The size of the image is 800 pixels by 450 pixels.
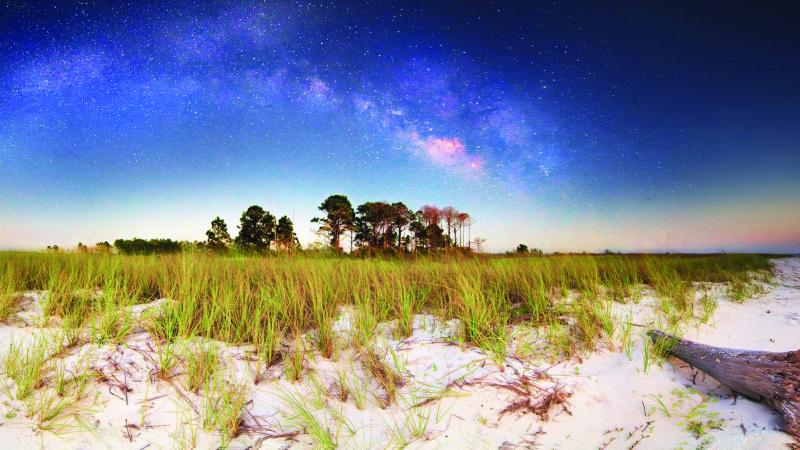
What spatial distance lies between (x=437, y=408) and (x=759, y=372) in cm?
228

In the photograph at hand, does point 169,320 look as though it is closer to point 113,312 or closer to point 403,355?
point 113,312

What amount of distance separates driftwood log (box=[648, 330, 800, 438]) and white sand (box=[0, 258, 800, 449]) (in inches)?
3.4

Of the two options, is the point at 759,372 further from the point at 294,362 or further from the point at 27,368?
the point at 27,368

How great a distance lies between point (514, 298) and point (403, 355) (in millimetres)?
2099

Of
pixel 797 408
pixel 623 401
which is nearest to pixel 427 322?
pixel 623 401

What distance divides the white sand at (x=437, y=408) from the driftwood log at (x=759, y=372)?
3.4 inches

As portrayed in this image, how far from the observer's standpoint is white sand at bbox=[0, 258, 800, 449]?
8.02 ft

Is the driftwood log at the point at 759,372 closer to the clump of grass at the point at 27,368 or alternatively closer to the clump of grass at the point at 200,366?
the clump of grass at the point at 200,366

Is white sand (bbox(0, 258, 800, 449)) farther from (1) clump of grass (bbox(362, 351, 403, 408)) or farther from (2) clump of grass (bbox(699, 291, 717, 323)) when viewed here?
(2) clump of grass (bbox(699, 291, 717, 323))

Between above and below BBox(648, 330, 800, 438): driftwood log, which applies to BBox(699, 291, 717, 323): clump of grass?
above

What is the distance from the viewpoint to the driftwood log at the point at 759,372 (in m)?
2.48

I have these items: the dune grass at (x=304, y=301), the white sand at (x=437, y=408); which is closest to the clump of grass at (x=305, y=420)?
the white sand at (x=437, y=408)

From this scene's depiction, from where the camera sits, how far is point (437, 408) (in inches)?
109

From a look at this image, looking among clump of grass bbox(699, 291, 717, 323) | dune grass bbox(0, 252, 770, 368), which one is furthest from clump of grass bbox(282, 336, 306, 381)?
clump of grass bbox(699, 291, 717, 323)
